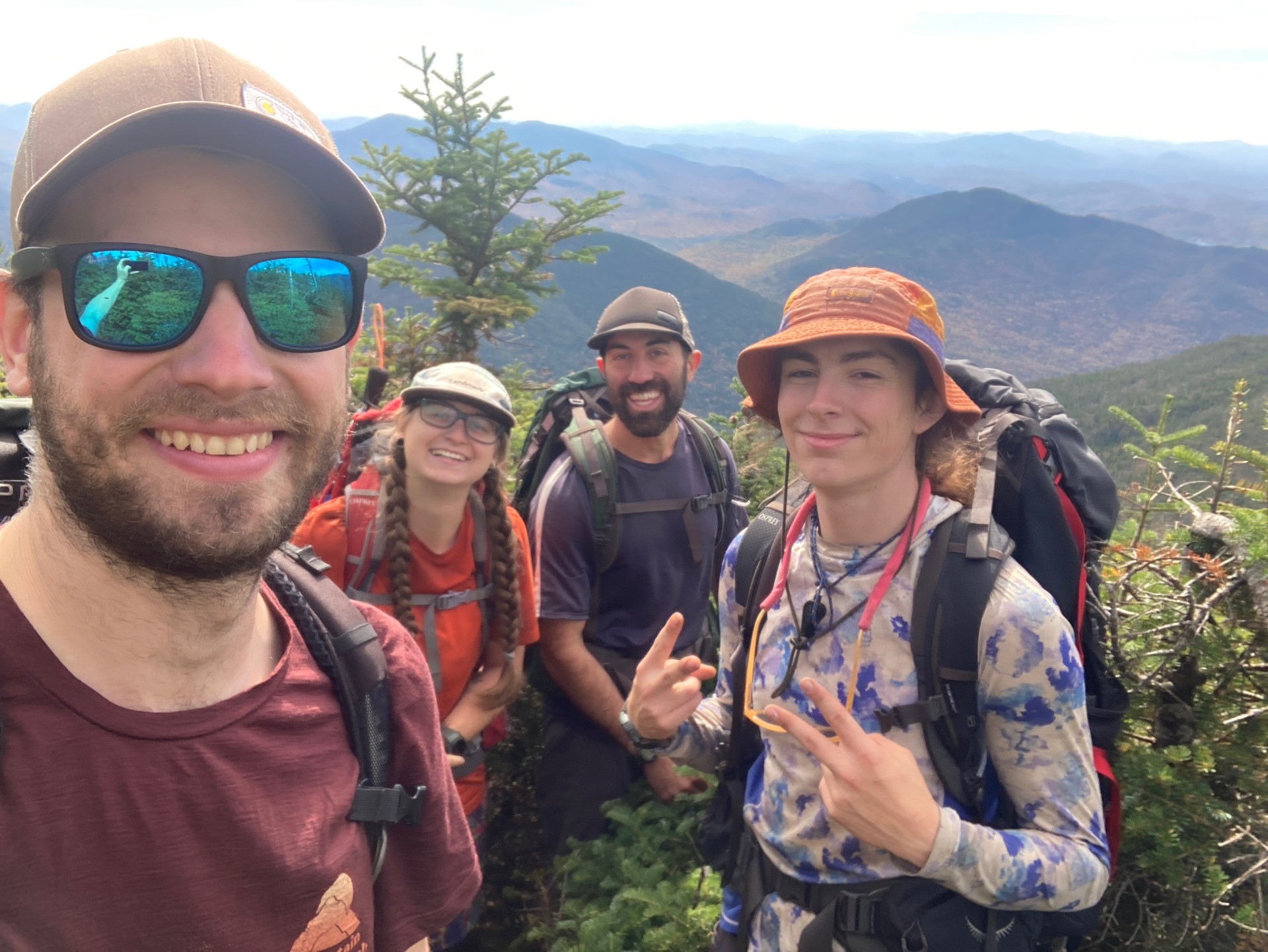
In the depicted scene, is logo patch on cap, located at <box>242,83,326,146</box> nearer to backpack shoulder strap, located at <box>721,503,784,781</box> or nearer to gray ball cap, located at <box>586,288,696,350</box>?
backpack shoulder strap, located at <box>721,503,784,781</box>

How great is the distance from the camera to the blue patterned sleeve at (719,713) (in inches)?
98.6

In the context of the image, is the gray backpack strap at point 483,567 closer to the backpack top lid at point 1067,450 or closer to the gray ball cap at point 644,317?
the gray ball cap at point 644,317

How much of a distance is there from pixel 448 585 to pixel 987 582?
233cm

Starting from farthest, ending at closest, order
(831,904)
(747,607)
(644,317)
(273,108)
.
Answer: (644,317), (747,607), (831,904), (273,108)

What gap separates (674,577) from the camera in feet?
13.5

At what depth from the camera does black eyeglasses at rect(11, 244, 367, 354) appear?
1.16 m

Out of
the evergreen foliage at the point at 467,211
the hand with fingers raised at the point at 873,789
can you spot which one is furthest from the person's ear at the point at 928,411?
the evergreen foliage at the point at 467,211

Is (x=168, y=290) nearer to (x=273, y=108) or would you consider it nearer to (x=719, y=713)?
→ (x=273, y=108)

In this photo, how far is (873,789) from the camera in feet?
5.73

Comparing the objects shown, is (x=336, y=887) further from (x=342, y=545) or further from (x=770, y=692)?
(x=342, y=545)

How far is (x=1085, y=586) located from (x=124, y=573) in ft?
8.53

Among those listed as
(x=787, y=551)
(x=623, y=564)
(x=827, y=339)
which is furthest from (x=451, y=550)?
(x=827, y=339)

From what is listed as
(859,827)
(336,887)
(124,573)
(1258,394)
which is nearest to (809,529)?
(859,827)

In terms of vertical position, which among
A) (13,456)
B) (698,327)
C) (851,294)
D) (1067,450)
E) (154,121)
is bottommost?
(698,327)
